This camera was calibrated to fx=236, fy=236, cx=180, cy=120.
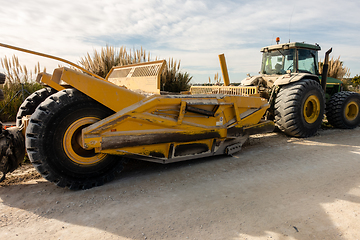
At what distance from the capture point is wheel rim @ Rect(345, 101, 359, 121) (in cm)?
691

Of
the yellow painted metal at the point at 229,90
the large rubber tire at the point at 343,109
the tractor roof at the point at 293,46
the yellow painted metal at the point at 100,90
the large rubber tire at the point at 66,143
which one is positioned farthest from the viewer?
the large rubber tire at the point at 343,109

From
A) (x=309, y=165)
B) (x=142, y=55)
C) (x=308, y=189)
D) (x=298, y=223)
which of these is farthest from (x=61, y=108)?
(x=142, y=55)

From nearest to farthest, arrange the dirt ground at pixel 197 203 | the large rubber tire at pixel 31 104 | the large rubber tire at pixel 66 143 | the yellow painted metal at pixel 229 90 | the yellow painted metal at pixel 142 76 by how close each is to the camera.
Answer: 1. the dirt ground at pixel 197 203
2. the large rubber tire at pixel 66 143
3. the large rubber tire at pixel 31 104
4. the yellow painted metal at pixel 142 76
5. the yellow painted metal at pixel 229 90

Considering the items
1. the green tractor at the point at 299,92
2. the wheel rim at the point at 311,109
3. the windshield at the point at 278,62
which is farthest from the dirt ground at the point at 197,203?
the windshield at the point at 278,62

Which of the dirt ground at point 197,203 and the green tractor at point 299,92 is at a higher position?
the green tractor at point 299,92

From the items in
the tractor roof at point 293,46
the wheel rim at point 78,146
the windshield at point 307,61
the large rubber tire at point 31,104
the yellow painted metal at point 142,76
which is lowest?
the wheel rim at point 78,146

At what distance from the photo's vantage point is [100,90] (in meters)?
2.88

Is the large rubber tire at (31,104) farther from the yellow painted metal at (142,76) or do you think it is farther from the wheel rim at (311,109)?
the wheel rim at (311,109)

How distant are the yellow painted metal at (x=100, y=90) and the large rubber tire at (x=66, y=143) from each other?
0.36 feet

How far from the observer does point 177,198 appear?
271cm

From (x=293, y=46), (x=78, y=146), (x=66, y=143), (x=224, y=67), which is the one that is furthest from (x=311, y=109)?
(x=66, y=143)

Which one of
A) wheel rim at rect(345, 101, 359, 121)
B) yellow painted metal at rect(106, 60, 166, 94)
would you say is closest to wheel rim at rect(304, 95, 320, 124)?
wheel rim at rect(345, 101, 359, 121)

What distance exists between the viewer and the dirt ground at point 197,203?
6.99 feet

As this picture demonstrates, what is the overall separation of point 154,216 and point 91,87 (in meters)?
1.65
